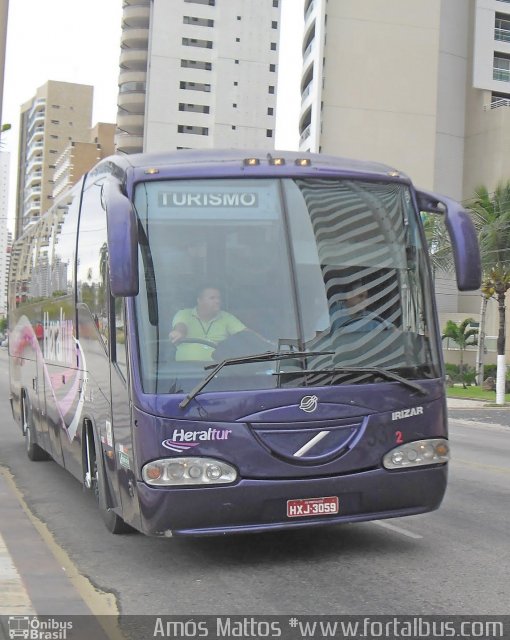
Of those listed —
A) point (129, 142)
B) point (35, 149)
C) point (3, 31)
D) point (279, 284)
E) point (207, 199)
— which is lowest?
point (279, 284)

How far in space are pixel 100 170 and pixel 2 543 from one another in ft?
11.1

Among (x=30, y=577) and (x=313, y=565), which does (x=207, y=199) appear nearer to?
(x=313, y=565)

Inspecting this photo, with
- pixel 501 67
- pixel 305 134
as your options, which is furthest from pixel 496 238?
pixel 501 67

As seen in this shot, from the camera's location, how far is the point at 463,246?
6934 millimetres

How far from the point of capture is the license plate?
21.3ft

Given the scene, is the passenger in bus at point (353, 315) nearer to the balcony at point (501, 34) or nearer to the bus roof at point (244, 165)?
the bus roof at point (244, 165)

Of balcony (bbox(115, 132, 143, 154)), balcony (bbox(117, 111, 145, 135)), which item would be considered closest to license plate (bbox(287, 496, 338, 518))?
balcony (bbox(115, 132, 143, 154))

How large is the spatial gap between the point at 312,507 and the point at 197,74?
92.9m

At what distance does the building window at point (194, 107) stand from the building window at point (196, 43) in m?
6.35

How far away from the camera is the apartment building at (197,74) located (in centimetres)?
9306

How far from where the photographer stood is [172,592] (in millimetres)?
6203

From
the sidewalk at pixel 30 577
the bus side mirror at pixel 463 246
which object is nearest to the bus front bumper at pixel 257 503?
the sidewalk at pixel 30 577

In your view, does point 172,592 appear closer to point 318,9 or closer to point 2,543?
point 2,543

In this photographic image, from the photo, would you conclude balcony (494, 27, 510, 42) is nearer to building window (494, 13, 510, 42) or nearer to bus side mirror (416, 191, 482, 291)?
building window (494, 13, 510, 42)
